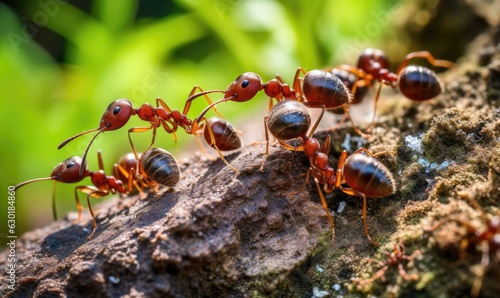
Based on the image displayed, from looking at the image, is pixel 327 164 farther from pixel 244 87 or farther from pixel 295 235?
pixel 244 87

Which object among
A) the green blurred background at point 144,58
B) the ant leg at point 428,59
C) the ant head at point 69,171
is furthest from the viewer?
the green blurred background at point 144,58

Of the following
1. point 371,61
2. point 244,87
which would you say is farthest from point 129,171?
point 371,61

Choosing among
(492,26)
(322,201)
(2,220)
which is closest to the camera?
(322,201)

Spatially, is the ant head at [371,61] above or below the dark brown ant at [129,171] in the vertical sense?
above

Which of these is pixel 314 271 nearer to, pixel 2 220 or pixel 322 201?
pixel 322 201

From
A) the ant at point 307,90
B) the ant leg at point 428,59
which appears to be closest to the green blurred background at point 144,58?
the ant leg at point 428,59

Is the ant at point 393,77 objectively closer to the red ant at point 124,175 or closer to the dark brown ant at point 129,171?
the red ant at point 124,175

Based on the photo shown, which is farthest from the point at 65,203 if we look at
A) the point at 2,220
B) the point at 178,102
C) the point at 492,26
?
the point at 492,26
